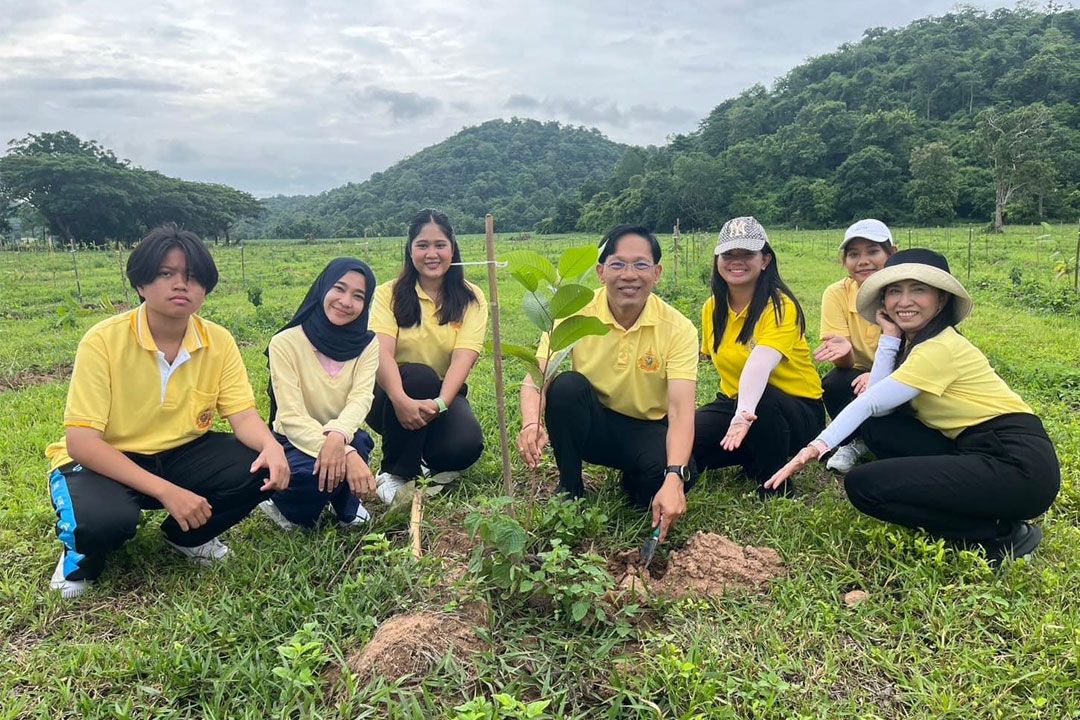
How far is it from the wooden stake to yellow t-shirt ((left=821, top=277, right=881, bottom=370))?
234cm

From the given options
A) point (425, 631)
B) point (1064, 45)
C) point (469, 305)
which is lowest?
point (425, 631)

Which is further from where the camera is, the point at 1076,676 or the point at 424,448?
the point at 424,448

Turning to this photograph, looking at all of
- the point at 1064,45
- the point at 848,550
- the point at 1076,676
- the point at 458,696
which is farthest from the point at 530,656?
the point at 1064,45

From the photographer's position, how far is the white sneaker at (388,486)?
10.4 ft

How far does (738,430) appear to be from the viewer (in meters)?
2.84

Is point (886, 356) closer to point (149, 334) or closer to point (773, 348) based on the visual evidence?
point (773, 348)

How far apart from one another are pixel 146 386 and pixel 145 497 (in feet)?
1.42

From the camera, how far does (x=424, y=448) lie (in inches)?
131

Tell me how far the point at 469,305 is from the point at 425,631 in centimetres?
181

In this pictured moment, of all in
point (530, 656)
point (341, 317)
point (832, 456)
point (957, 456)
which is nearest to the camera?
point (530, 656)

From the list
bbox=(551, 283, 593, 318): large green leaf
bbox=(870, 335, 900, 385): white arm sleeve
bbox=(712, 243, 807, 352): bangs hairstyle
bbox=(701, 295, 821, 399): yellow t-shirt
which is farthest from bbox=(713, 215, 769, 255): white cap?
bbox=(551, 283, 593, 318): large green leaf

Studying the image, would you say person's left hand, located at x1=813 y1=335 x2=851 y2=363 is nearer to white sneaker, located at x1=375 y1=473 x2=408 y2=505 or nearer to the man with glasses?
the man with glasses

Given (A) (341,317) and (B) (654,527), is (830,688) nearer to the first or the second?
(B) (654,527)

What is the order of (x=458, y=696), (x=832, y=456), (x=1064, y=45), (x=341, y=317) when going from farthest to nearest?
(x=1064, y=45)
(x=832, y=456)
(x=341, y=317)
(x=458, y=696)
